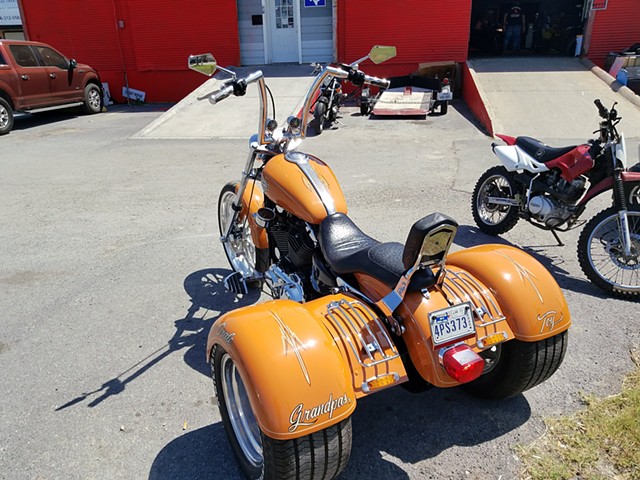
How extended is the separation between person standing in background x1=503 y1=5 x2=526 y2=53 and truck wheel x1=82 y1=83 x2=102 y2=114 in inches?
544

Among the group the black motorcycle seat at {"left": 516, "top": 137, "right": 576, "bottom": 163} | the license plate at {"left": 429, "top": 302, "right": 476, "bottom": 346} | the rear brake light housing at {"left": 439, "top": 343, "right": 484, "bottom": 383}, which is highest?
the black motorcycle seat at {"left": 516, "top": 137, "right": 576, "bottom": 163}

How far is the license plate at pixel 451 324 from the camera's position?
2217 millimetres

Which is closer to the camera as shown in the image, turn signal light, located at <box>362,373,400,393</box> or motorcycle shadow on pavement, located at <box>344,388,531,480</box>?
turn signal light, located at <box>362,373,400,393</box>

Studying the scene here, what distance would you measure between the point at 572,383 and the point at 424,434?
1057 mm

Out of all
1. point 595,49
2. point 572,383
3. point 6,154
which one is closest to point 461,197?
point 572,383

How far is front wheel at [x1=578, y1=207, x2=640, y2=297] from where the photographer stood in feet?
13.6

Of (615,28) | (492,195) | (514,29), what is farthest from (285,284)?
(514,29)

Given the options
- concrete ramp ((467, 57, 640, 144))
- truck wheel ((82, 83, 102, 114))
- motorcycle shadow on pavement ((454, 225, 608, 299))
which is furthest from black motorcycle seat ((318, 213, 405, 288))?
truck wheel ((82, 83, 102, 114))

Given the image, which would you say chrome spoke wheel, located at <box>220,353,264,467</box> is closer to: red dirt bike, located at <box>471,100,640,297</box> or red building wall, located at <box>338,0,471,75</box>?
red dirt bike, located at <box>471,100,640,297</box>

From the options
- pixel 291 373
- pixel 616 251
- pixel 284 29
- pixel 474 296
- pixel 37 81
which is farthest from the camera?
pixel 284 29

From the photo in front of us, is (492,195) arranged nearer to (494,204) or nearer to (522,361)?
(494,204)

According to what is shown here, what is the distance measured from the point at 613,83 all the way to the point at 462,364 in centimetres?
1240

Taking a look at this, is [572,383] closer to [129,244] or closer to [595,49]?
[129,244]

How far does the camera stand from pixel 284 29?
51.4 ft
